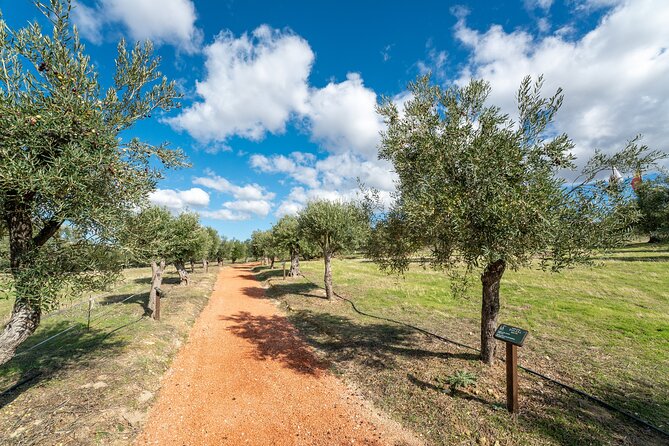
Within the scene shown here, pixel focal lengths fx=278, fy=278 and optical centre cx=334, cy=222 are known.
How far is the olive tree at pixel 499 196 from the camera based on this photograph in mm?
7863

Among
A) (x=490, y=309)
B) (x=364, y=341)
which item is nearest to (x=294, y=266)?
(x=364, y=341)

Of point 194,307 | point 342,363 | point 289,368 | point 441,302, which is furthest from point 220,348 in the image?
point 441,302

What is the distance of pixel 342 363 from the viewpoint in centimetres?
1197

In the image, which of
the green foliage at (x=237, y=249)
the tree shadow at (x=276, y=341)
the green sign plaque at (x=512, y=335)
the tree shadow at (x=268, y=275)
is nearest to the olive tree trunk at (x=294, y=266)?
the tree shadow at (x=268, y=275)

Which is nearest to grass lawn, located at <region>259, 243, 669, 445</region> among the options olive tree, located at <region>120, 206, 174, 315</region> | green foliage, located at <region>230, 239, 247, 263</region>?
olive tree, located at <region>120, 206, 174, 315</region>

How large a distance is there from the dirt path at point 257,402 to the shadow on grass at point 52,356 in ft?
11.4

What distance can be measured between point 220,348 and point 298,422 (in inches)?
301

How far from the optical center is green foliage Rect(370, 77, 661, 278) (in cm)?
784

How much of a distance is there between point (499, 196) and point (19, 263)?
12.5m

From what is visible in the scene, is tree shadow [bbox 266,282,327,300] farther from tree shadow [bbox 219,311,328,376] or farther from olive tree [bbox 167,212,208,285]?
olive tree [bbox 167,212,208,285]

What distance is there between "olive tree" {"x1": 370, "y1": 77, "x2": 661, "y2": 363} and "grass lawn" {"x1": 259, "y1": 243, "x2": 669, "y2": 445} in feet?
4.32

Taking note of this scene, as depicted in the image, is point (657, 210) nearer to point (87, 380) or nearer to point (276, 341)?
point (276, 341)

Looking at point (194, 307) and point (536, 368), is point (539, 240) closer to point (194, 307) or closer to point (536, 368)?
point (536, 368)

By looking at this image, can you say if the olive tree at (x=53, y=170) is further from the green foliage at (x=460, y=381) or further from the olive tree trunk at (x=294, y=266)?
the olive tree trunk at (x=294, y=266)
